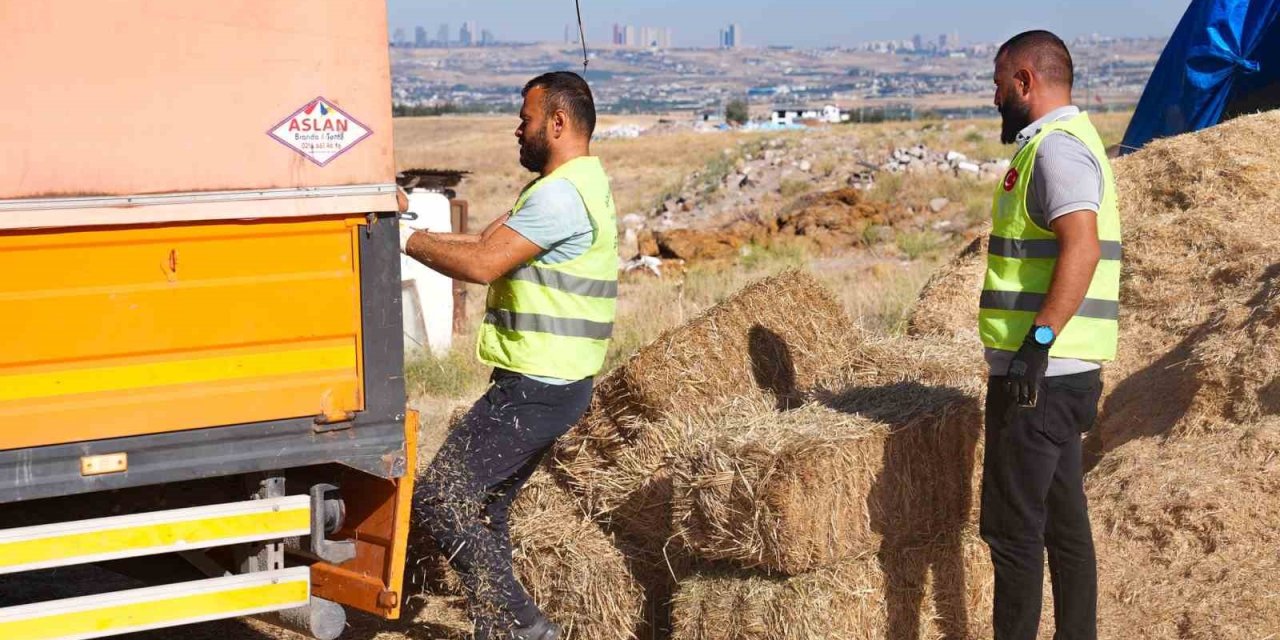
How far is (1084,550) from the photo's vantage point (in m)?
4.59

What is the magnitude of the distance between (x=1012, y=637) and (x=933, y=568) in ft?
2.30

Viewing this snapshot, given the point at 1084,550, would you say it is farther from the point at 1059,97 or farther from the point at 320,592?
the point at 320,592

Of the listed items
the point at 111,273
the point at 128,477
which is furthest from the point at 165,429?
the point at 111,273

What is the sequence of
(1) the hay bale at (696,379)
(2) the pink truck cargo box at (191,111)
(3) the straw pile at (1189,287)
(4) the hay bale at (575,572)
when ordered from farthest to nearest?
(3) the straw pile at (1189,287), (1) the hay bale at (696,379), (4) the hay bale at (575,572), (2) the pink truck cargo box at (191,111)

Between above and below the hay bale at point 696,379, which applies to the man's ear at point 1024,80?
above

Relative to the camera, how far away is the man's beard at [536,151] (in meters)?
4.97

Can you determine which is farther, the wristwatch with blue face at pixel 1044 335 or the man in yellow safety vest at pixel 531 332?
the man in yellow safety vest at pixel 531 332

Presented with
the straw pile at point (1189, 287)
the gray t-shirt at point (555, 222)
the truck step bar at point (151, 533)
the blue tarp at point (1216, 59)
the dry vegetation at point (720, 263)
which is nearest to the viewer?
the truck step bar at point (151, 533)

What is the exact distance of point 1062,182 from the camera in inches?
168

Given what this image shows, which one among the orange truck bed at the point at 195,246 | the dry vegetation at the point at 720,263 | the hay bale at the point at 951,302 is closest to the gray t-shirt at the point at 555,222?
the orange truck bed at the point at 195,246

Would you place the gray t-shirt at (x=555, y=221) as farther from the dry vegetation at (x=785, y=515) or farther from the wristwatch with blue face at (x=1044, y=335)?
the wristwatch with blue face at (x=1044, y=335)

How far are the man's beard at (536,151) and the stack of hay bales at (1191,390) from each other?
283cm

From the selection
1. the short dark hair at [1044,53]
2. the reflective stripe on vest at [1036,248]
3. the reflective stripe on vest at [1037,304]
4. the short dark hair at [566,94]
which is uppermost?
the short dark hair at [1044,53]

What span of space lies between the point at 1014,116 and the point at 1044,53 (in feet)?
0.73
